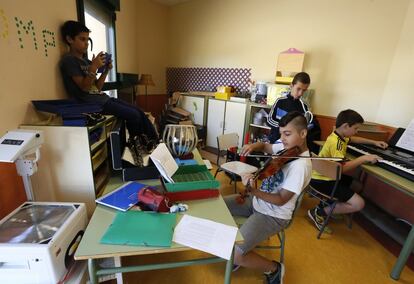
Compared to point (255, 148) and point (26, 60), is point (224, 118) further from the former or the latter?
point (26, 60)

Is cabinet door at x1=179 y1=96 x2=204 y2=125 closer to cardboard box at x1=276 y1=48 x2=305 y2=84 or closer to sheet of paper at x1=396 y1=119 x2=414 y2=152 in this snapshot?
cardboard box at x1=276 y1=48 x2=305 y2=84

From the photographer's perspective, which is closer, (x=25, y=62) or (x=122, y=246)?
(x=122, y=246)

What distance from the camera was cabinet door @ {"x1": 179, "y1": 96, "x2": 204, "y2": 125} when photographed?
3.82m

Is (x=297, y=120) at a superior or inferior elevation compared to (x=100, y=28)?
inferior

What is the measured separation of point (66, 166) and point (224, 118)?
2.63 m

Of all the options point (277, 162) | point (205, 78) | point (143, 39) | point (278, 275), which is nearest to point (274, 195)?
point (277, 162)

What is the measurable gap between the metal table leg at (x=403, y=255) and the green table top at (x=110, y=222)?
56.8 inches

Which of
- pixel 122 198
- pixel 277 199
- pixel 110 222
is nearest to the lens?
pixel 110 222

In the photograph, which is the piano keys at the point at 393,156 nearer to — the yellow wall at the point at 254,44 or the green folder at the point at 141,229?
the yellow wall at the point at 254,44

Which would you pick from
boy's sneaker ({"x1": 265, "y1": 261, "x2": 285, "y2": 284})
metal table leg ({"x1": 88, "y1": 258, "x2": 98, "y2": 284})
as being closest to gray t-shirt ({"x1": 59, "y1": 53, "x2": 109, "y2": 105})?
metal table leg ({"x1": 88, "y1": 258, "x2": 98, "y2": 284})

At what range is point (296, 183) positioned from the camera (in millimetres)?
1221

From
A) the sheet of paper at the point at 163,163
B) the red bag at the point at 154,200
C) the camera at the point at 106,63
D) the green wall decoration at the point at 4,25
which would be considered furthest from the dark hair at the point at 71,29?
the red bag at the point at 154,200

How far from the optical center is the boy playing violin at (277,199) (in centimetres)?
125

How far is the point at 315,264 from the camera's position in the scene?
1.75 m
